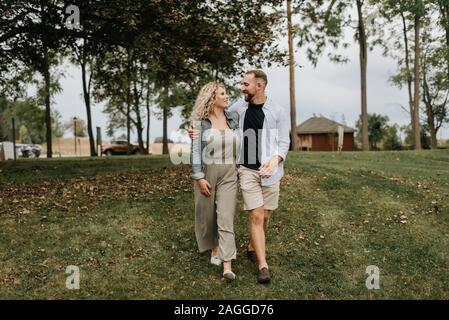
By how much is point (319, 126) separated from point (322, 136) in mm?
1723

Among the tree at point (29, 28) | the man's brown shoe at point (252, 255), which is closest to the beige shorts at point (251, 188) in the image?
the man's brown shoe at point (252, 255)

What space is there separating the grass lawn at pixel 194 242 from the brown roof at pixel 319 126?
45.6 metres

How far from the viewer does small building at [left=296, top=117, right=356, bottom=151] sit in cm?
5688

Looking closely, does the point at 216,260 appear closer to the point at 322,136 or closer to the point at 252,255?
the point at 252,255

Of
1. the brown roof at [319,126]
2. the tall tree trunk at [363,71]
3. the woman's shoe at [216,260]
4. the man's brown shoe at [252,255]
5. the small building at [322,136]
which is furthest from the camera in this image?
the brown roof at [319,126]

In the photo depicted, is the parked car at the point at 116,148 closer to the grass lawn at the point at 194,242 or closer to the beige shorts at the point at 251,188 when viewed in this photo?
the grass lawn at the point at 194,242

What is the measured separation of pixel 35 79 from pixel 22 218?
2673 centimetres

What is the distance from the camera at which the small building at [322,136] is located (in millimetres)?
56875

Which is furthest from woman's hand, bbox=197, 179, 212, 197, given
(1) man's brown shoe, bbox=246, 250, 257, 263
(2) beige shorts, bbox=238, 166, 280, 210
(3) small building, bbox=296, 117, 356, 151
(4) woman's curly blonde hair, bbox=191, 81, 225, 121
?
(3) small building, bbox=296, 117, 356, 151

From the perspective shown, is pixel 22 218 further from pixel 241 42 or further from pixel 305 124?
pixel 305 124

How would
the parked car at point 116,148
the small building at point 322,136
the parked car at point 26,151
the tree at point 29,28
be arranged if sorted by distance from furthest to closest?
the small building at point 322,136
the parked car at point 116,148
the parked car at point 26,151
the tree at point 29,28

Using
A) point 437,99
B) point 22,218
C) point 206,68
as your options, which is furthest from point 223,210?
point 437,99

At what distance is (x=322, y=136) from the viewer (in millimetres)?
57969

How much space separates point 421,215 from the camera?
9719 millimetres
